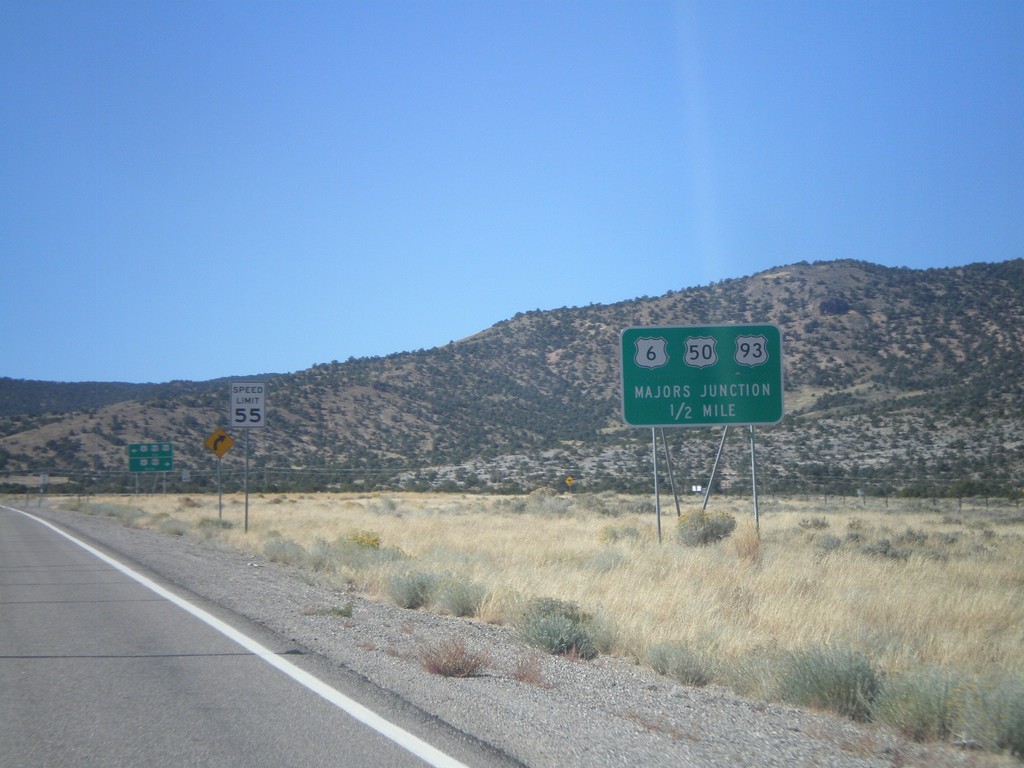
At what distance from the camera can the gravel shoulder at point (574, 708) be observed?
20.2 feet

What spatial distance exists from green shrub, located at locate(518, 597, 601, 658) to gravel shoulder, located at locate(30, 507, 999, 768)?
21 cm

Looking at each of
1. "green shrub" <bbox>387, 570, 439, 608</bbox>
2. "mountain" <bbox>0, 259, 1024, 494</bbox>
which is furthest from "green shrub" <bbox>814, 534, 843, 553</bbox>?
"mountain" <bbox>0, 259, 1024, 494</bbox>

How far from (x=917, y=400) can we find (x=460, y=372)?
44856mm

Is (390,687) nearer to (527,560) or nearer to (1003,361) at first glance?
(527,560)

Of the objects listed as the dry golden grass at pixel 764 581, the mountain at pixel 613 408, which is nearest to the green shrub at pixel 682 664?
the dry golden grass at pixel 764 581

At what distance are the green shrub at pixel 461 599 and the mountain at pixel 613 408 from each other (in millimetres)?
35672

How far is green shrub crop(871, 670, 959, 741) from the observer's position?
259 inches

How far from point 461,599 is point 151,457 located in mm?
47227

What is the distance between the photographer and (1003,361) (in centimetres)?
6356

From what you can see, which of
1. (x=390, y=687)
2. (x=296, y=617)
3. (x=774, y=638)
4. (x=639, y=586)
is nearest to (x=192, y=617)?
(x=296, y=617)

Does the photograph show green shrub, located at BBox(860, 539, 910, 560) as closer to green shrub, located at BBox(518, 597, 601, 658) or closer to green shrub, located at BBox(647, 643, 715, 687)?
green shrub, located at BBox(518, 597, 601, 658)

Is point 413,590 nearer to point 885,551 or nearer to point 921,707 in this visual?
point 921,707

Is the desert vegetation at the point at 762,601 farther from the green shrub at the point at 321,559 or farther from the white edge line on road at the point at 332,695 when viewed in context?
the white edge line on road at the point at 332,695

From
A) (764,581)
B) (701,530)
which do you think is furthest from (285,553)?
(764,581)
